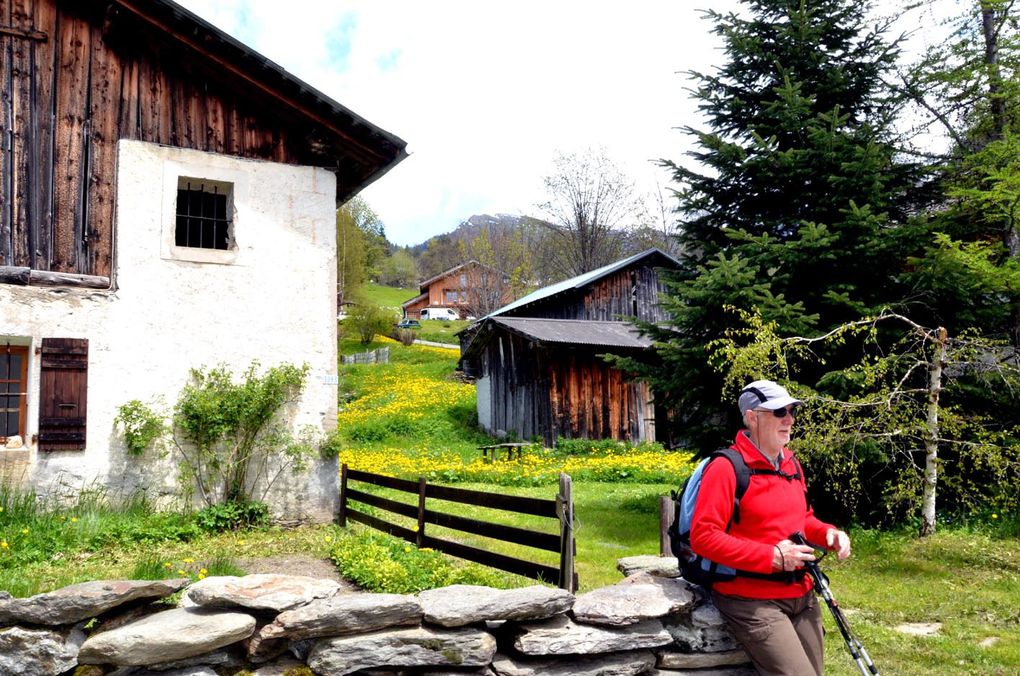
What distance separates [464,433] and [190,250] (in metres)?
16.5

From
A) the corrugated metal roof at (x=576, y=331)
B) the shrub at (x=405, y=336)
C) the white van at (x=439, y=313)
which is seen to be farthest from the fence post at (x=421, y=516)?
the white van at (x=439, y=313)

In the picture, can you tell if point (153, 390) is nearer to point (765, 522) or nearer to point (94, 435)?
point (94, 435)

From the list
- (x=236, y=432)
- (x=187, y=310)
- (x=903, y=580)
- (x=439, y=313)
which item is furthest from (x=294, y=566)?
(x=439, y=313)

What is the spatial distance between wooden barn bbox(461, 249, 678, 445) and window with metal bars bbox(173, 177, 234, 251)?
1187 centimetres

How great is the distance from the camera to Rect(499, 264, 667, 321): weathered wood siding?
26.6 metres

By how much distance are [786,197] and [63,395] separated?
1019 cm

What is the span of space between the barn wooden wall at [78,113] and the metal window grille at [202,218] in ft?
2.23

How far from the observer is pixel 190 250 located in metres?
10.1

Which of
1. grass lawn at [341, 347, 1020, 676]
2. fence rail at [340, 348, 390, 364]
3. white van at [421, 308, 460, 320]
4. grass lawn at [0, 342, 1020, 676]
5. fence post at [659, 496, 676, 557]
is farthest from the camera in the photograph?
white van at [421, 308, 460, 320]

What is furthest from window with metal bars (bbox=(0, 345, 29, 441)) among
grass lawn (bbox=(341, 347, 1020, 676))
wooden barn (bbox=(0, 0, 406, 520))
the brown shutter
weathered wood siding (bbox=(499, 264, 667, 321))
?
weathered wood siding (bbox=(499, 264, 667, 321))

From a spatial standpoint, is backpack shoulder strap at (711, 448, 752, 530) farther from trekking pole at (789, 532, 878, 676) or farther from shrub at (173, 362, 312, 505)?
shrub at (173, 362, 312, 505)

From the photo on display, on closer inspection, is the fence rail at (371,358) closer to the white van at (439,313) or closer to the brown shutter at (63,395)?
the white van at (439,313)

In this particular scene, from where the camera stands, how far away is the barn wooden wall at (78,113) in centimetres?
936

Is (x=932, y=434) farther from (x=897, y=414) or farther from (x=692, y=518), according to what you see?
(x=692, y=518)
